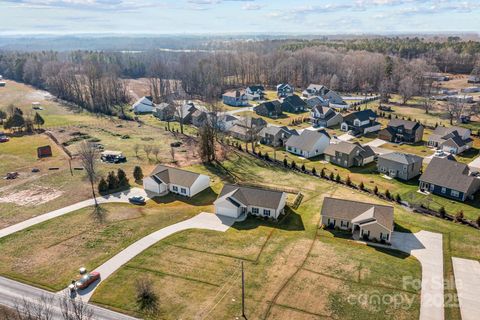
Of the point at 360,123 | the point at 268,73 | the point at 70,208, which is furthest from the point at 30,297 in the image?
the point at 268,73

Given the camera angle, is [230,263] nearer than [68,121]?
Yes

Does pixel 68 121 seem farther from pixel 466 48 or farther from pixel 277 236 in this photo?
pixel 466 48

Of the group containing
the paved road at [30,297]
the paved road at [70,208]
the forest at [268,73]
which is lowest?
the paved road at [30,297]

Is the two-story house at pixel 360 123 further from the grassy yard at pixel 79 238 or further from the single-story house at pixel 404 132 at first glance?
the grassy yard at pixel 79 238

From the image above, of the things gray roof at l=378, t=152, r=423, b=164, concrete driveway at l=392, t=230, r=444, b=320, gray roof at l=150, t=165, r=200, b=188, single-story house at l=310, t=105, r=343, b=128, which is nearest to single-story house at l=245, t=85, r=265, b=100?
single-story house at l=310, t=105, r=343, b=128

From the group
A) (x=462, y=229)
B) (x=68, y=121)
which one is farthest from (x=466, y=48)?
(x=68, y=121)

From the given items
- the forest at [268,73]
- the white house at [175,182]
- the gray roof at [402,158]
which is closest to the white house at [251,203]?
the white house at [175,182]

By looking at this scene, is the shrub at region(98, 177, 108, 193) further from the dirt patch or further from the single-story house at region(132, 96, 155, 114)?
the single-story house at region(132, 96, 155, 114)
